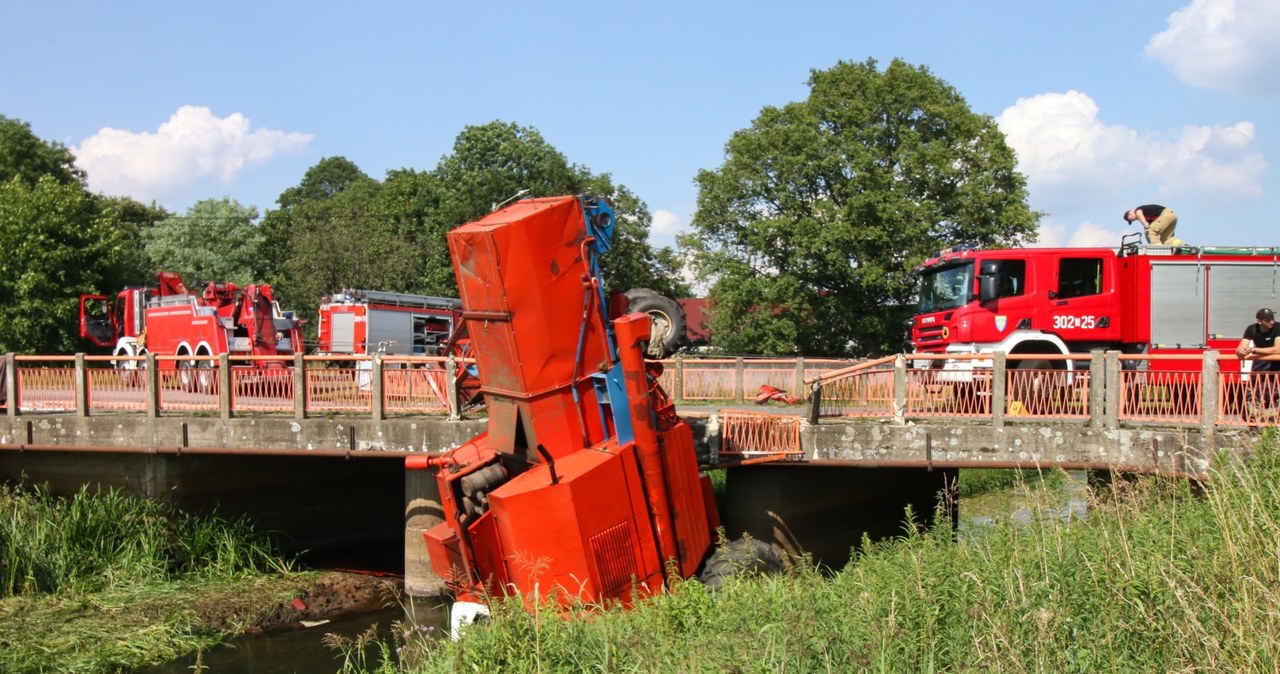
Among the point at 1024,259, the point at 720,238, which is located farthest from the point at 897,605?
the point at 720,238

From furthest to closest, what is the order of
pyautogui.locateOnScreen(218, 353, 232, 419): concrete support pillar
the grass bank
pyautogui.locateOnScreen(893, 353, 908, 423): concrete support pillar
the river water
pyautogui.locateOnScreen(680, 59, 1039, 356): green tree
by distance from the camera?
1. pyautogui.locateOnScreen(680, 59, 1039, 356): green tree
2. pyautogui.locateOnScreen(218, 353, 232, 419): concrete support pillar
3. pyautogui.locateOnScreen(893, 353, 908, 423): concrete support pillar
4. the grass bank
5. the river water

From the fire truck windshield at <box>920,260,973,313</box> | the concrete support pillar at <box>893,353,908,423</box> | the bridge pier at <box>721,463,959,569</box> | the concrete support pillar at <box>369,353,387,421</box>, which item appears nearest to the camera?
the concrete support pillar at <box>893,353,908,423</box>

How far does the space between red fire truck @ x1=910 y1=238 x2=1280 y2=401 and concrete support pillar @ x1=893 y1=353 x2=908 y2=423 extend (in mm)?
2561

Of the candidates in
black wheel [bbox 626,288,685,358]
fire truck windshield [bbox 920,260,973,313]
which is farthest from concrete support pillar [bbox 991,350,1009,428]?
black wheel [bbox 626,288,685,358]

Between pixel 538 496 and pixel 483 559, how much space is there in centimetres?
95

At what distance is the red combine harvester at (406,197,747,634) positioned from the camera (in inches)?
356

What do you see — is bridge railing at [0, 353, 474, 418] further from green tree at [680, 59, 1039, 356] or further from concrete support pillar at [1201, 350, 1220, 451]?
green tree at [680, 59, 1039, 356]

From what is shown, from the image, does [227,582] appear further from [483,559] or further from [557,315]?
[557,315]

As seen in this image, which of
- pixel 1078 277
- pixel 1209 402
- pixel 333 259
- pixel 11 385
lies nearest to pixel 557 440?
pixel 1209 402

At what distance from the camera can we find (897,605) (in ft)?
21.3

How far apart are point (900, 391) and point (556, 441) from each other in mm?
4575

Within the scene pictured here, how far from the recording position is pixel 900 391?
38.8 feet

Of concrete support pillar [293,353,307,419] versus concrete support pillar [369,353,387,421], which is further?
concrete support pillar [293,353,307,419]

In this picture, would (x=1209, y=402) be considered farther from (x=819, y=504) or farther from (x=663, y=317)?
(x=663, y=317)
